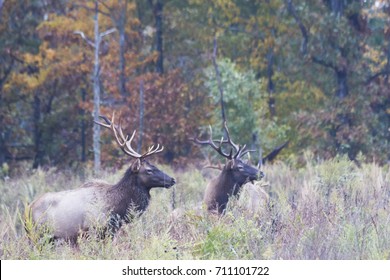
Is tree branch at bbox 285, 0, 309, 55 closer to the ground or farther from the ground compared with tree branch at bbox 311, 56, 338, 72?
farther from the ground

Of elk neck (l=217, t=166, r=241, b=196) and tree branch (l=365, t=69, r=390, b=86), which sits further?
tree branch (l=365, t=69, r=390, b=86)

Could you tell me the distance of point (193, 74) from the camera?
29.4 meters

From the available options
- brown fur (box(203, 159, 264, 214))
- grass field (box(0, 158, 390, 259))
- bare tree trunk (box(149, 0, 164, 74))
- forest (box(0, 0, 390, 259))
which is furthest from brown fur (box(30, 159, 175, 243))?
bare tree trunk (box(149, 0, 164, 74))

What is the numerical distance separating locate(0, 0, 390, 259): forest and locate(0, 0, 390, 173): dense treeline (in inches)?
1.8

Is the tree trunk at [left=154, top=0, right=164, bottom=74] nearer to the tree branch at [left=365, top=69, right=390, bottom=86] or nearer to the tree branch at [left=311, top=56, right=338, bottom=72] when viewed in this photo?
the tree branch at [left=311, top=56, right=338, bottom=72]

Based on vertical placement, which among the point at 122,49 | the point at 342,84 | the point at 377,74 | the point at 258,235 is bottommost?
the point at 122,49

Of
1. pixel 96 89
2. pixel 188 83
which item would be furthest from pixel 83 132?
pixel 96 89

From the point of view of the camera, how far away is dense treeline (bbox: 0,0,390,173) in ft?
78.2

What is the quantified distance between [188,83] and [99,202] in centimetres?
1810

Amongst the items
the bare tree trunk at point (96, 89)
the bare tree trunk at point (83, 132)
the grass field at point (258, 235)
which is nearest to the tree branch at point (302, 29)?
the bare tree trunk at point (96, 89)

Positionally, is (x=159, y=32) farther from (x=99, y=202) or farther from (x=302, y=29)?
(x=99, y=202)

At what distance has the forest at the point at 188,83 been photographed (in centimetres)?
2336

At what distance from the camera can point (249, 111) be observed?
24.2 metres

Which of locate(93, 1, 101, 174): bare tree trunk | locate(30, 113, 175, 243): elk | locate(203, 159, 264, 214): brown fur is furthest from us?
locate(93, 1, 101, 174): bare tree trunk
